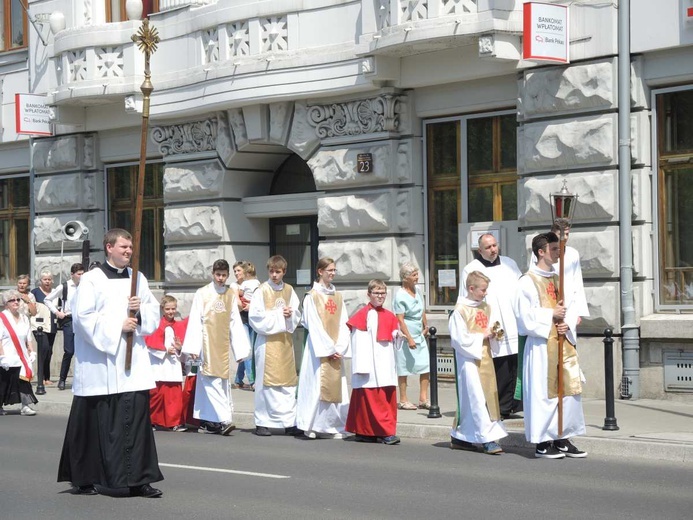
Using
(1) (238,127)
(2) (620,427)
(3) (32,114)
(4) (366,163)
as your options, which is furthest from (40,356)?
(2) (620,427)

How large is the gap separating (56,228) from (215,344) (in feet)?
31.4

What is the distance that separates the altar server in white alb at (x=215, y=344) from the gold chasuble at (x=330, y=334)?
3.76 ft

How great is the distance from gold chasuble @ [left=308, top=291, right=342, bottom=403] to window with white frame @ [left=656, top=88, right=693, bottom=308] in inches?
160

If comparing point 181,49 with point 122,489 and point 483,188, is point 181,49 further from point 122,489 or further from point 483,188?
point 122,489

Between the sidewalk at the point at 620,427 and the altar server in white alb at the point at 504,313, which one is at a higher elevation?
the altar server in white alb at the point at 504,313

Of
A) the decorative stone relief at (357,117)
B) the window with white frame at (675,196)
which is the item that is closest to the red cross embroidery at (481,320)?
the window with white frame at (675,196)

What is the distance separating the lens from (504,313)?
49.3 ft

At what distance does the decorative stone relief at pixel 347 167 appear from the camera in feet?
64.0

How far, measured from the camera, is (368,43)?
19.1 metres

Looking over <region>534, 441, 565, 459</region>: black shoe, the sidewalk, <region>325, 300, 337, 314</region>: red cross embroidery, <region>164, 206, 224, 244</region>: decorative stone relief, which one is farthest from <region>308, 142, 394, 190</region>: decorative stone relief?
<region>534, 441, 565, 459</region>: black shoe

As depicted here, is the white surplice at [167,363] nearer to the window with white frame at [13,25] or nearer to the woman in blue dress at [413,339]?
→ the woman in blue dress at [413,339]

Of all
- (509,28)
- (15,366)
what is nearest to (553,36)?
(509,28)

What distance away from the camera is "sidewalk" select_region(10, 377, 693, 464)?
1283 cm

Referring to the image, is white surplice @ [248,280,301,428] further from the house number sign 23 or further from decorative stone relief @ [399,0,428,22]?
decorative stone relief @ [399,0,428,22]
